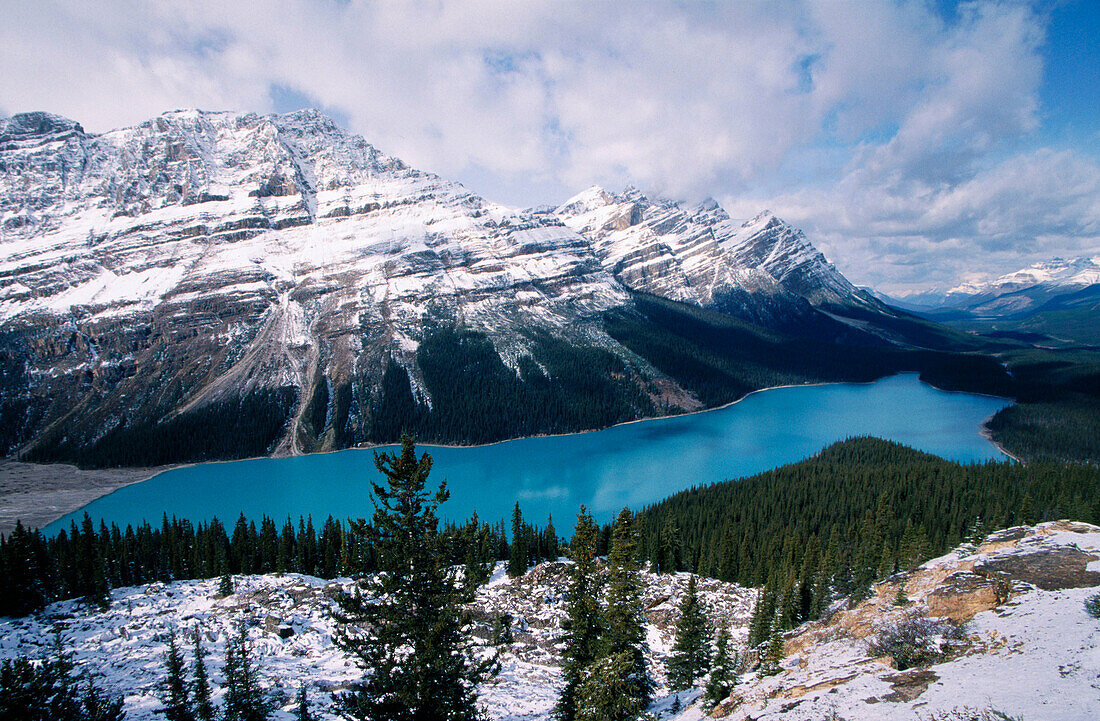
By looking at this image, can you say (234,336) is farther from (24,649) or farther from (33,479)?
(24,649)

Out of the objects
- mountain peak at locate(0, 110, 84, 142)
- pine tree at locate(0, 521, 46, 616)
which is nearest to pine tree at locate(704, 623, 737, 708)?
pine tree at locate(0, 521, 46, 616)

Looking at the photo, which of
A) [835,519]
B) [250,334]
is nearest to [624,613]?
[835,519]

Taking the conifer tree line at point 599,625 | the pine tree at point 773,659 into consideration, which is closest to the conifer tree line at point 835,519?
the pine tree at point 773,659

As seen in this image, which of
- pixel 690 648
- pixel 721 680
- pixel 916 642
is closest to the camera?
A: pixel 916 642

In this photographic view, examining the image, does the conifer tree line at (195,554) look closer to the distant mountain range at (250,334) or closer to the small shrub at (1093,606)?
the small shrub at (1093,606)

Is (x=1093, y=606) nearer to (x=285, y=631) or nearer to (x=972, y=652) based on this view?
(x=972, y=652)

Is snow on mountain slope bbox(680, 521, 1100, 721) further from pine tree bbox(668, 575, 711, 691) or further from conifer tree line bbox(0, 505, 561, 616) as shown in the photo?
conifer tree line bbox(0, 505, 561, 616)

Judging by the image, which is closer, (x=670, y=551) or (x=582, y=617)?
(x=582, y=617)
